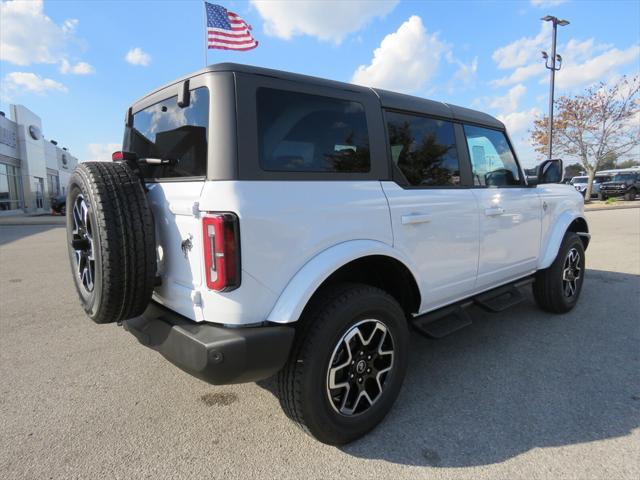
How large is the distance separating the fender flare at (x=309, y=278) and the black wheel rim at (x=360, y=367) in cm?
37

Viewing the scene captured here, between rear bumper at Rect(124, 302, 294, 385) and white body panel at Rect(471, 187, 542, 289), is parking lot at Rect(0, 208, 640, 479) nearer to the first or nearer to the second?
rear bumper at Rect(124, 302, 294, 385)

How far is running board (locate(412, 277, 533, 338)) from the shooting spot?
2.84 metres

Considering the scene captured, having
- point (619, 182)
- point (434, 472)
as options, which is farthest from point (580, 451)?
point (619, 182)

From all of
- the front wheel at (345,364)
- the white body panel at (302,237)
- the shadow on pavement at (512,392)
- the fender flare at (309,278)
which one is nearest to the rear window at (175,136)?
the white body panel at (302,237)

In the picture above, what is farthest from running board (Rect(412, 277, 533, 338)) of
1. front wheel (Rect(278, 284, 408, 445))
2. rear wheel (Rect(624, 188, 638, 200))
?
rear wheel (Rect(624, 188, 638, 200))

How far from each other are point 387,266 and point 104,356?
8.29ft

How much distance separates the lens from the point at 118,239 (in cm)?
201

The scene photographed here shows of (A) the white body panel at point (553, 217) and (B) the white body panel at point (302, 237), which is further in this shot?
(A) the white body panel at point (553, 217)

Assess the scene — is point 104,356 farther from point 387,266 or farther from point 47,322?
point 387,266

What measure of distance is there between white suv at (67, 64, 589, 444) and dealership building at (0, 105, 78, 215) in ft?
90.9

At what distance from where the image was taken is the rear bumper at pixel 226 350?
1870mm

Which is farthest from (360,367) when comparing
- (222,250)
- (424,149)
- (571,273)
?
(571,273)

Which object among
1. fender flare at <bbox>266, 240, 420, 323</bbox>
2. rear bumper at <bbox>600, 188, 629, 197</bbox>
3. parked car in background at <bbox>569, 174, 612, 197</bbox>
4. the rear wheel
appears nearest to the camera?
fender flare at <bbox>266, 240, 420, 323</bbox>

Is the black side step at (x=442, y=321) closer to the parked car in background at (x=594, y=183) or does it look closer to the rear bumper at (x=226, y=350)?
the rear bumper at (x=226, y=350)
